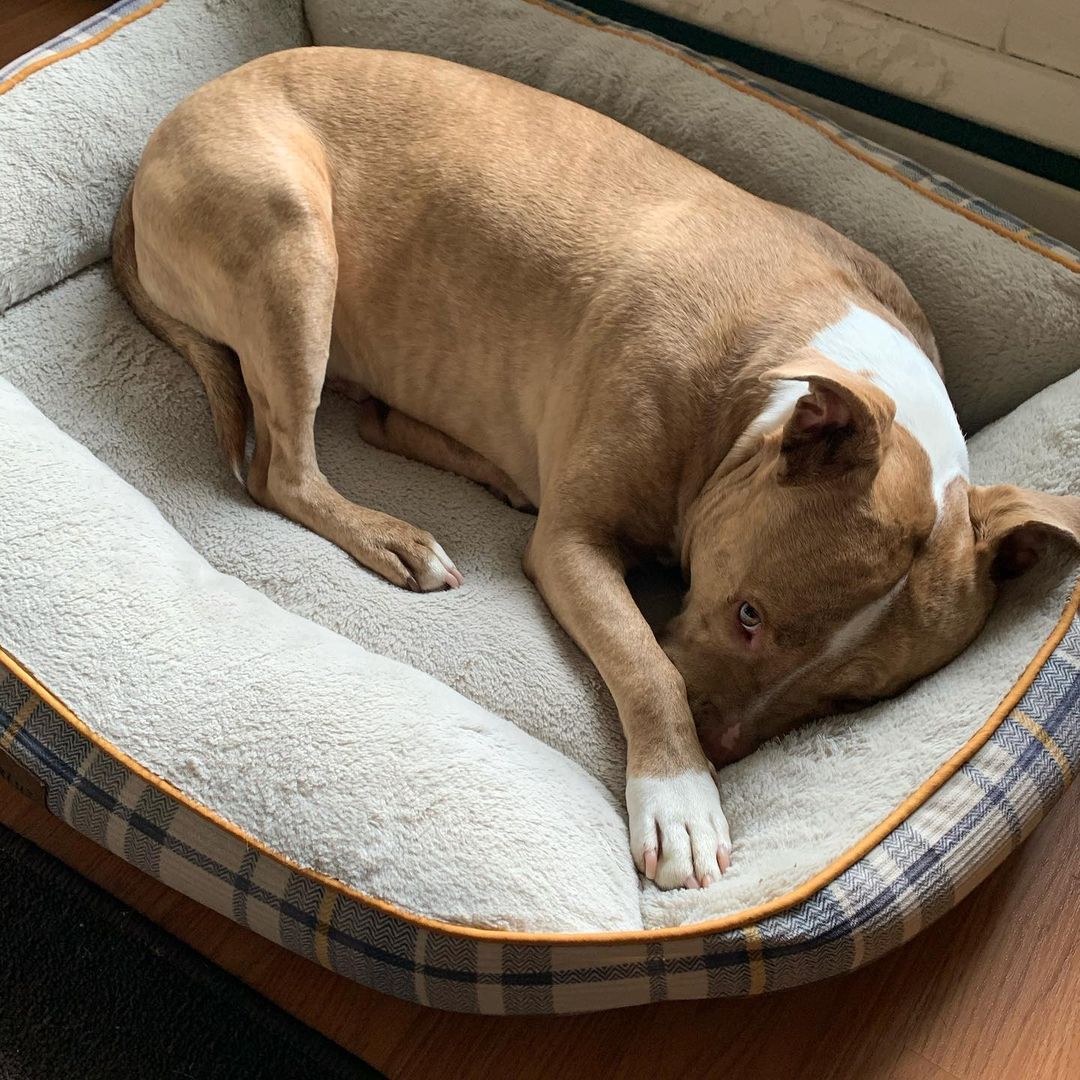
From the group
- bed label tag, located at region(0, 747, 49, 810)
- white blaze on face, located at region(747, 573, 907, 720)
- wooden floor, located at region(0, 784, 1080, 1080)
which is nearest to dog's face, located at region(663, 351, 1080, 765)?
white blaze on face, located at region(747, 573, 907, 720)

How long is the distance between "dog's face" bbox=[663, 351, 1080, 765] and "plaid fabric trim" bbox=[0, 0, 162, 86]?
1.96 meters

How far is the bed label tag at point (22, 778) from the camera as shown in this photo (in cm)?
183

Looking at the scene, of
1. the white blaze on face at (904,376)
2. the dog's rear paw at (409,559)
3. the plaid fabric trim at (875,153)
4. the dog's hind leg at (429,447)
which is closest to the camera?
the white blaze on face at (904,376)

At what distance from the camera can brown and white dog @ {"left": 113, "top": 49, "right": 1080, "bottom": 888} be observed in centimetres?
182

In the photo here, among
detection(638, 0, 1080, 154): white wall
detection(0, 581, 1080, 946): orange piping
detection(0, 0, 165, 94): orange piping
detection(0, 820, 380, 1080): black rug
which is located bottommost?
detection(0, 820, 380, 1080): black rug

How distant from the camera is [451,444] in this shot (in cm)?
262

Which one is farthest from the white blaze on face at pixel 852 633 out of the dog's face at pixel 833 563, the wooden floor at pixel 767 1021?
the wooden floor at pixel 767 1021

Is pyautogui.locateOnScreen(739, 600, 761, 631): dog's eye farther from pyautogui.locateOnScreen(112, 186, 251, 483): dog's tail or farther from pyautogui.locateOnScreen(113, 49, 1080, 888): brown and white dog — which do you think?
pyautogui.locateOnScreen(112, 186, 251, 483): dog's tail

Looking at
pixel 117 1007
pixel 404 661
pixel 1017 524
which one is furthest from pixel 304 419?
pixel 1017 524

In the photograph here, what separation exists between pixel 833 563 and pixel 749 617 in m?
0.18

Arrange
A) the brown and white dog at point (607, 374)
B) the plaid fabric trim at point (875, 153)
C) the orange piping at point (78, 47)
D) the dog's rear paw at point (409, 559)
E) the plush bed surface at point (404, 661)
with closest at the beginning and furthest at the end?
the plush bed surface at point (404, 661), the brown and white dog at point (607, 374), the dog's rear paw at point (409, 559), the plaid fabric trim at point (875, 153), the orange piping at point (78, 47)

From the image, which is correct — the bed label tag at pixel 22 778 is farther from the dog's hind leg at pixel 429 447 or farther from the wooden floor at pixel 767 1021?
the dog's hind leg at pixel 429 447

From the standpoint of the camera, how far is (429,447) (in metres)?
2.63

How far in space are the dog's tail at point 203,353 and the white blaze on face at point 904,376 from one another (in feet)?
4.13
